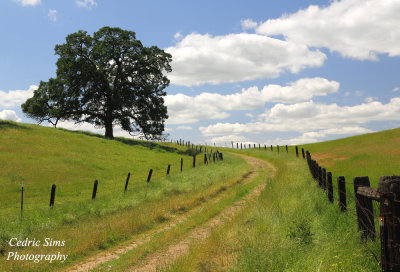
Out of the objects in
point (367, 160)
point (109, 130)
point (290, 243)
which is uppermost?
point (109, 130)

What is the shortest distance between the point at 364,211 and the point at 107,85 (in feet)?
153

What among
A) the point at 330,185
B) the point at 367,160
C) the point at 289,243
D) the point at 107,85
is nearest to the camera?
the point at 289,243

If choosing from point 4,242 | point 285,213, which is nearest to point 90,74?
point 4,242

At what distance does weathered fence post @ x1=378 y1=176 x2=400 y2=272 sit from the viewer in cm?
455

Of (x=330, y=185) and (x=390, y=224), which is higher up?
(x=390, y=224)

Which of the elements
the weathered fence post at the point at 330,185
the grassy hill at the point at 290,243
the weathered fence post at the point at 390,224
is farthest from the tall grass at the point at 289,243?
the weathered fence post at the point at 390,224

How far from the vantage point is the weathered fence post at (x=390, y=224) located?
4.55 meters

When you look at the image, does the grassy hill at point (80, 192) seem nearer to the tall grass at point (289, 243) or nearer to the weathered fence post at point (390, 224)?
the tall grass at point (289, 243)

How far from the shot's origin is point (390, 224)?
4.58 meters

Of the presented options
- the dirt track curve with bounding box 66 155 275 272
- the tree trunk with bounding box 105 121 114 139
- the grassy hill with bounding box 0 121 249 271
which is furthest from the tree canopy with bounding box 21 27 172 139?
the dirt track curve with bounding box 66 155 275 272

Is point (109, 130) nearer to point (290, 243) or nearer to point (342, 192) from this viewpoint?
point (342, 192)

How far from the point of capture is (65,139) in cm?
3794

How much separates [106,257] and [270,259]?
4987mm

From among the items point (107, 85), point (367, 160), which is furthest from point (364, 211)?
point (107, 85)
